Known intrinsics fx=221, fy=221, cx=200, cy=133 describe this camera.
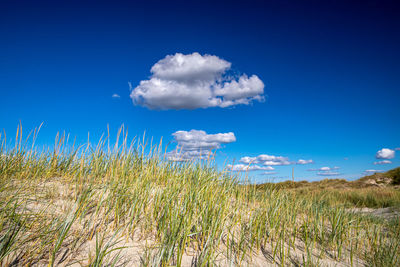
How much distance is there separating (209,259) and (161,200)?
39.2 inches

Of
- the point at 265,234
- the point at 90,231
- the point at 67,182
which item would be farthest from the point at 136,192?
the point at 265,234

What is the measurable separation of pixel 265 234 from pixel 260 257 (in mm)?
333

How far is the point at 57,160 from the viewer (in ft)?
13.0

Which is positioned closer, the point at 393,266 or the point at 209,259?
the point at 209,259

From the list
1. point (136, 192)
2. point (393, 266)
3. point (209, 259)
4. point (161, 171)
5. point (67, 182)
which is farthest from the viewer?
point (161, 171)

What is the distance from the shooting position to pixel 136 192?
2.57 m

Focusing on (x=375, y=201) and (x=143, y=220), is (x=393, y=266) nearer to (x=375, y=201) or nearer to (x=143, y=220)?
(x=143, y=220)

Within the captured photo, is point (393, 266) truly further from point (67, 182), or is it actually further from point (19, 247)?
point (67, 182)

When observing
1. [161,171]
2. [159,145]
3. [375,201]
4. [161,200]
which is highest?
[159,145]

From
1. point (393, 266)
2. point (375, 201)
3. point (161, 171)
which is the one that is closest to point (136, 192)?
point (161, 171)

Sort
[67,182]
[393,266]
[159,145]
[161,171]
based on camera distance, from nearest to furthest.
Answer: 1. [393,266]
2. [67,182]
3. [161,171]
4. [159,145]

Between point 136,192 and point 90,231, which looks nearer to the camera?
point 90,231

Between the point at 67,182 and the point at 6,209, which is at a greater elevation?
the point at 67,182

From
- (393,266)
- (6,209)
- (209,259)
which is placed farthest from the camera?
(393,266)
